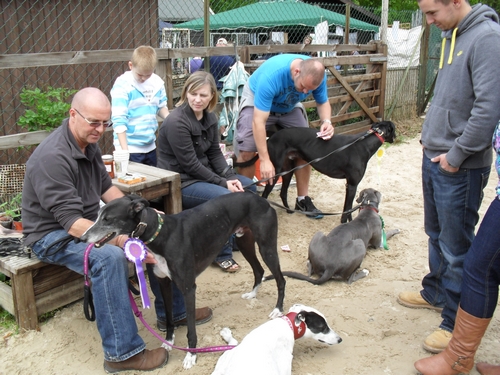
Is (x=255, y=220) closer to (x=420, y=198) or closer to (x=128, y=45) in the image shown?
(x=420, y=198)

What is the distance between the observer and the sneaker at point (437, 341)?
10.5ft

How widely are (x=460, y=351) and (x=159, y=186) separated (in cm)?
257

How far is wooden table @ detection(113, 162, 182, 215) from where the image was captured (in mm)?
3904

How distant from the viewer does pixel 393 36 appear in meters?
12.1

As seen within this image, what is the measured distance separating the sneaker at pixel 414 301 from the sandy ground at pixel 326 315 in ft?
0.15

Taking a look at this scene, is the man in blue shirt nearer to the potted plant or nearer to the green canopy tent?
the potted plant

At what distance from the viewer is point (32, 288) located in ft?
10.9

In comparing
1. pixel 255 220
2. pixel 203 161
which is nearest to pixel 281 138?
pixel 203 161

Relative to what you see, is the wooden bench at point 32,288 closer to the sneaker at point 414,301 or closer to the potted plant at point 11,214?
the potted plant at point 11,214

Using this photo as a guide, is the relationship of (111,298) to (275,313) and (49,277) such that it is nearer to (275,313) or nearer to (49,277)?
(49,277)

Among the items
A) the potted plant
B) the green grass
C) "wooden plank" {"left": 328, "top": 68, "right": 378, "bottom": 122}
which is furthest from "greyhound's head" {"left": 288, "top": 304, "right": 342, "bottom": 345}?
the green grass

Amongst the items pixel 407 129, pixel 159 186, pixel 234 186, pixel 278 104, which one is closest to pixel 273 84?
pixel 278 104

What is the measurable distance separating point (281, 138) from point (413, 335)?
276 centimetres

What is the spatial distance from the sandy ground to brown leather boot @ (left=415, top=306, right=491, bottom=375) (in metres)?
0.15
